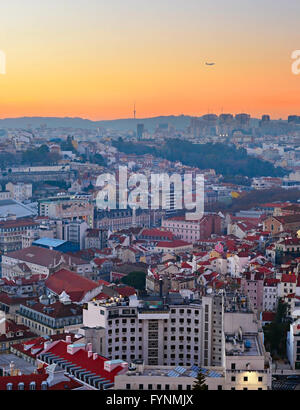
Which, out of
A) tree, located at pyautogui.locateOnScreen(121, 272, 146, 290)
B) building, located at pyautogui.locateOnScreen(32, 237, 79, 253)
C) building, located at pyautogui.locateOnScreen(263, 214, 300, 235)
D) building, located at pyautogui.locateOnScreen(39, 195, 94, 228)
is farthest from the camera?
building, located at pyautogui.locateOnScreen(39, 195, 94, 228)

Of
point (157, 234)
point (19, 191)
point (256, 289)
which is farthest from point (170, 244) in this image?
point (19, 191)

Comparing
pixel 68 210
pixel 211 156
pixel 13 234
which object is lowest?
pixel 13 234

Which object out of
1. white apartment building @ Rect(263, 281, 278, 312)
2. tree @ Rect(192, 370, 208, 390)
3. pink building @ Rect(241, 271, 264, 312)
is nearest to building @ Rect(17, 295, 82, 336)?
pink building @ Rect(241, 271, 264, 312)

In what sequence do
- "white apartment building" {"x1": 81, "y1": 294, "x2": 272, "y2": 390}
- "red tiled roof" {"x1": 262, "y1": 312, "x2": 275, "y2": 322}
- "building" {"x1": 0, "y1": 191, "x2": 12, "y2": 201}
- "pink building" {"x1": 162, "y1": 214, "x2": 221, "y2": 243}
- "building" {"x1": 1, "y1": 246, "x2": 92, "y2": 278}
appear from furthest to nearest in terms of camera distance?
"building" {"x1": 0, "y1": 191, "x2": 12, "y2": 201} < "pink building" {"x1": 162, "y1": 214, "x2": 221, "y2": 243} < "building" {"x1": 1, "y1": 246, "x2": 92, "y2": 278} < "red tiled roof" {"x1": 262, "y1": 312, "x2": 275, "y2": 322} < "white apartment building" {"x1": 81, "y1": 294, "x2": 272, "y2": 390}

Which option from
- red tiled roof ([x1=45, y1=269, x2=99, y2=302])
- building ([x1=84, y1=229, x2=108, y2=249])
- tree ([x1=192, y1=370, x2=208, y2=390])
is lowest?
building ([x1=84, y1=229, x2=108, y2=249])

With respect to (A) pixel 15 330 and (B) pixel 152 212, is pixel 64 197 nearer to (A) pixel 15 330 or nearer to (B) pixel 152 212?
(B) pixel 152 212

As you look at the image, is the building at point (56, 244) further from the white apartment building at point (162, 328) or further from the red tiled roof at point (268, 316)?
the white apartment building at point (162, 328)

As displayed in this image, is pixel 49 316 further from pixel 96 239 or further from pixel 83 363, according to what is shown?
pixel 96 239

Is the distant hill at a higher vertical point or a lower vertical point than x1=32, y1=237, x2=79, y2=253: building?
higher

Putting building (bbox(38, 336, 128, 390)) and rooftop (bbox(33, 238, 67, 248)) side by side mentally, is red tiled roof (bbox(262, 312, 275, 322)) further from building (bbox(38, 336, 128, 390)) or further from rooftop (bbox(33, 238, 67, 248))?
rooftop (bbox(33, 238, 67, 248))

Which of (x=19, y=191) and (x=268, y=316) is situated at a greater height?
(x=19, y=191)
